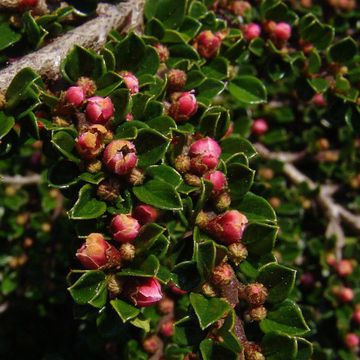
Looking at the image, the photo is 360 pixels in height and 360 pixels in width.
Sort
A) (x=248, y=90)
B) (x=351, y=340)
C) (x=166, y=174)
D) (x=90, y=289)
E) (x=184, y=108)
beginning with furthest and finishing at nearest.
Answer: (x=351, y=340), (x=248, y=90), (x=184, y=108), (x=166, y=174), (x=90, y=289)

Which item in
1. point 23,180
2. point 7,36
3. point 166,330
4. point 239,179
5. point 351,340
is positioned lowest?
point 351,340

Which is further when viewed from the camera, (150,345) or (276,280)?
(150,345)

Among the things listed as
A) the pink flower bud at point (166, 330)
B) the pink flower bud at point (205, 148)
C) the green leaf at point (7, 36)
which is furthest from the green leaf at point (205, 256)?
the pink flower bud at point (166, 330)

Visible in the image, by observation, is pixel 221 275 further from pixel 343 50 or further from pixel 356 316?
pixel 356 316

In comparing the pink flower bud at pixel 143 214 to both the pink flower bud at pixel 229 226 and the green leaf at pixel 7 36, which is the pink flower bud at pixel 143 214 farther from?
the green leaf at pixel 7 36

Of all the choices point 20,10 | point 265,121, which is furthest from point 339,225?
point 20,10

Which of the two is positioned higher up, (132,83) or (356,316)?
(132,83)

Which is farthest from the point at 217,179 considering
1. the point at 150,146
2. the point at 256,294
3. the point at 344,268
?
the point at 344,268
